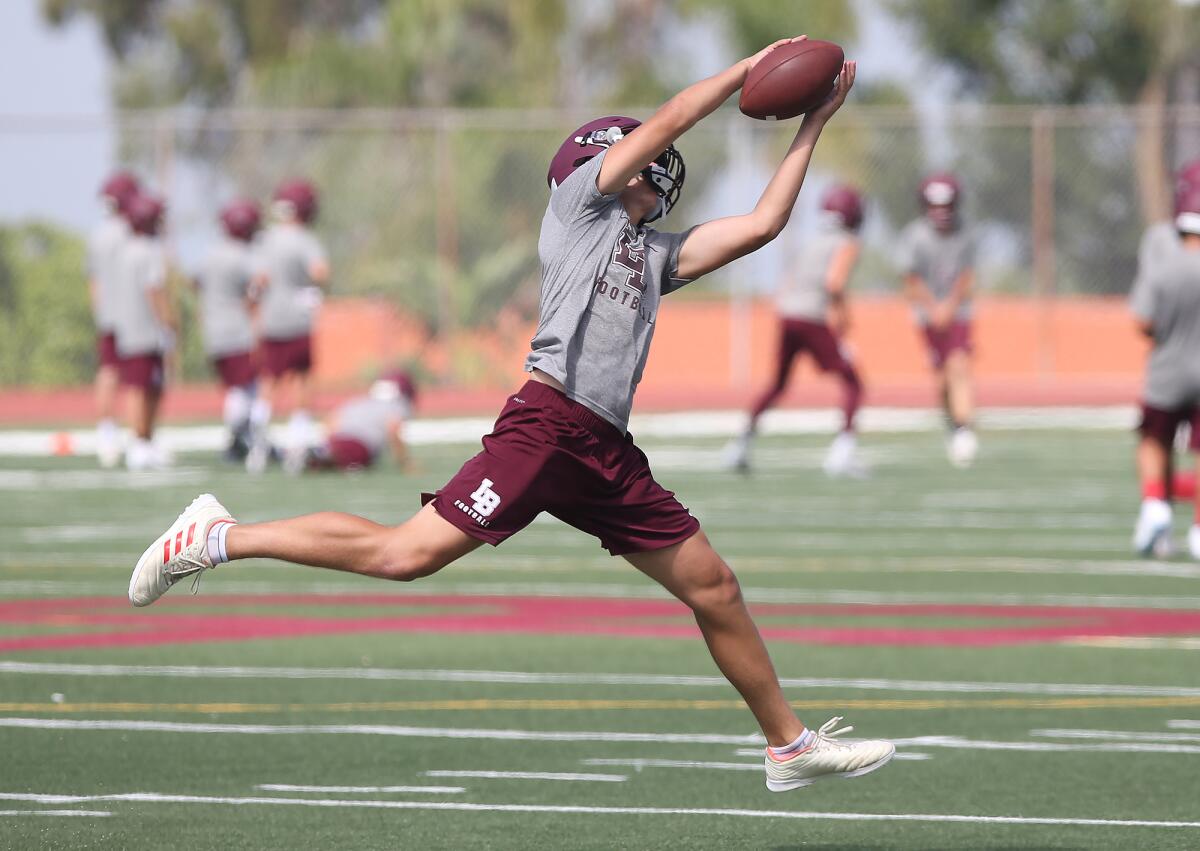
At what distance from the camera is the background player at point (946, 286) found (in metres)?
20.9

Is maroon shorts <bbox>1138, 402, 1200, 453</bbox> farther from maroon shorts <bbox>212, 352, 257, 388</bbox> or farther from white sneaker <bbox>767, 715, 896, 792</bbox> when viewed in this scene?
maroon shorts <bbox>212, 352, 257, 388</bbox>

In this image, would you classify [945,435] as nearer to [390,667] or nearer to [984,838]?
[390,667]

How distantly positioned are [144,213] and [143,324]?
98 centimetres

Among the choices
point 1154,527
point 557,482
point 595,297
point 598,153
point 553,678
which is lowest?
point 1154,527

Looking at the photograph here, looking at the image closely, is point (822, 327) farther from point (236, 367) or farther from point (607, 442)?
point (607, 442)

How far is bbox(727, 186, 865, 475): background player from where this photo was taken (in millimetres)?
19484

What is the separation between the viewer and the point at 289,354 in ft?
70.2

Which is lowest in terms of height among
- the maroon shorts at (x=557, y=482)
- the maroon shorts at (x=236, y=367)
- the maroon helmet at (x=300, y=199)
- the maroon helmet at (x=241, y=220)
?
the maroon shorts at (x=236, y=367)

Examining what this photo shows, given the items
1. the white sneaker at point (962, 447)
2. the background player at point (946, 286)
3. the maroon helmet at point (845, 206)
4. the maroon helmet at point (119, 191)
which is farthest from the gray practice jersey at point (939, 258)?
the maroon helmet at point (119, 191)

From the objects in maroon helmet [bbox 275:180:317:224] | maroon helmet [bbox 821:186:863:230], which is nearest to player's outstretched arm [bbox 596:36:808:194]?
maroon helmet [bbox 821:186:863:230]

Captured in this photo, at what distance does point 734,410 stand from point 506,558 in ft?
51.7

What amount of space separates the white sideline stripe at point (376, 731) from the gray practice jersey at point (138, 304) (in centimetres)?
1238

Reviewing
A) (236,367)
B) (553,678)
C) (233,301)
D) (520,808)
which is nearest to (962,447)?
(236,367)

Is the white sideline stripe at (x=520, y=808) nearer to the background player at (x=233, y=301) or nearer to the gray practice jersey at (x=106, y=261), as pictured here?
the gray practice jersey at (x=106, y=261)
